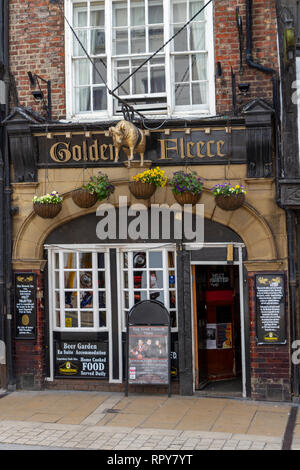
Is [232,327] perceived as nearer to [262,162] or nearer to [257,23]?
[262,162]

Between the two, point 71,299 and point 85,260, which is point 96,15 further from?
point 71,299

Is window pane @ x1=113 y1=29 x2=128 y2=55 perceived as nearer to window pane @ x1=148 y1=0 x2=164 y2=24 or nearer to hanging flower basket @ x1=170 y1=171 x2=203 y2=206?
window pane @ x1=148 y1=0 x2=164 y2=24

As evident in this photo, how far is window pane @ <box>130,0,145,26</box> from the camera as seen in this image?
420 inches

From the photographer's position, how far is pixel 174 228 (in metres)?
10.3

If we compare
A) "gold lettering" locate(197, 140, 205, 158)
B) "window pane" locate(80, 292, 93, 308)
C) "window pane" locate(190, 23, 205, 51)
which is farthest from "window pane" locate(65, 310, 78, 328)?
"window pane" locate(190, 23, 205, 51)

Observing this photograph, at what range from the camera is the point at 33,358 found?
420 inches

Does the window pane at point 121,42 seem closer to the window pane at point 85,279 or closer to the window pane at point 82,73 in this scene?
the window pane at point 82,73

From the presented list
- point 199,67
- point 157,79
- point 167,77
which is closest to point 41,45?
point 157,79

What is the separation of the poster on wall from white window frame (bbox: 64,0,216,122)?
3838 millimetres

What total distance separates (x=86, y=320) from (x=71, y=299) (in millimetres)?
447

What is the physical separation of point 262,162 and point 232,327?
3.47m

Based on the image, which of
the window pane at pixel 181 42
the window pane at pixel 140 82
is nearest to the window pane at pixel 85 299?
the window pane at pixel 140 82
